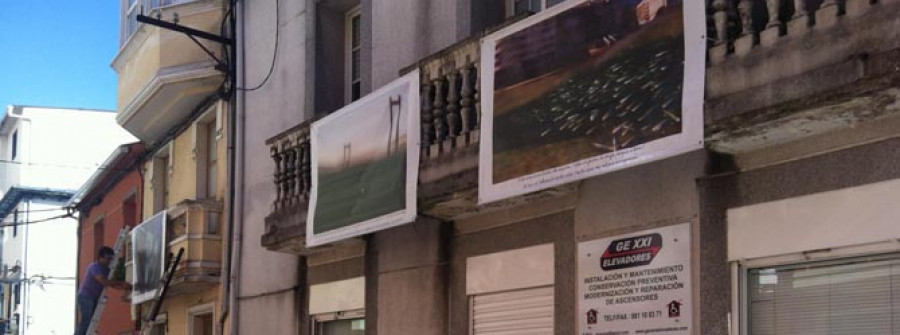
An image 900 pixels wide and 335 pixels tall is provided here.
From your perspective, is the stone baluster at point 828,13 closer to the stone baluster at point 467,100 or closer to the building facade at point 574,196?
the building facade at point 574,196

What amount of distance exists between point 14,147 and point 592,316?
32361 millimetres

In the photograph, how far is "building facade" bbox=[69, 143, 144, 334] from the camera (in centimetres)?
2100

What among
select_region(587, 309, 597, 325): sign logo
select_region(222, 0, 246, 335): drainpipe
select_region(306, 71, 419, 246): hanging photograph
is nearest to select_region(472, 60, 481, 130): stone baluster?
select_region(306, 71, 419, 246): hanging photograph

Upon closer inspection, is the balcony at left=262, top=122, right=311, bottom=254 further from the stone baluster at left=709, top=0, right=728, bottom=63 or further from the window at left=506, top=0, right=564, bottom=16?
the stone baluster at left=709, top=0, right=728, bottom=63

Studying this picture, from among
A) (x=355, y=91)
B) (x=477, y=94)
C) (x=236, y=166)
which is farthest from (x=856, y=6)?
(x=236, y=166)

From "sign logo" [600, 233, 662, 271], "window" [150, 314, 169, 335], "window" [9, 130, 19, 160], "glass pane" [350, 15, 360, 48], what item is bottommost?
"window" [150, 314, 169, 335]

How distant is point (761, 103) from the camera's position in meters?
6.67

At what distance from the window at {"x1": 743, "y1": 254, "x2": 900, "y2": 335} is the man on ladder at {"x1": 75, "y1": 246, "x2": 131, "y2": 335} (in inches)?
431

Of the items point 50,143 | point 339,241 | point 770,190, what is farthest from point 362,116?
point 50,143

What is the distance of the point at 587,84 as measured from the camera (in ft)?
26.6

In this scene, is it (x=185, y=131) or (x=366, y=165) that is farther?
(x=185, y=131)

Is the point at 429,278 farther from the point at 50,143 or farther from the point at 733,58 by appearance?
the point at 50,143

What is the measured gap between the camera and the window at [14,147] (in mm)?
36378

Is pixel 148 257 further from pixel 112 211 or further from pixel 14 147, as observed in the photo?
pixel 14 147
